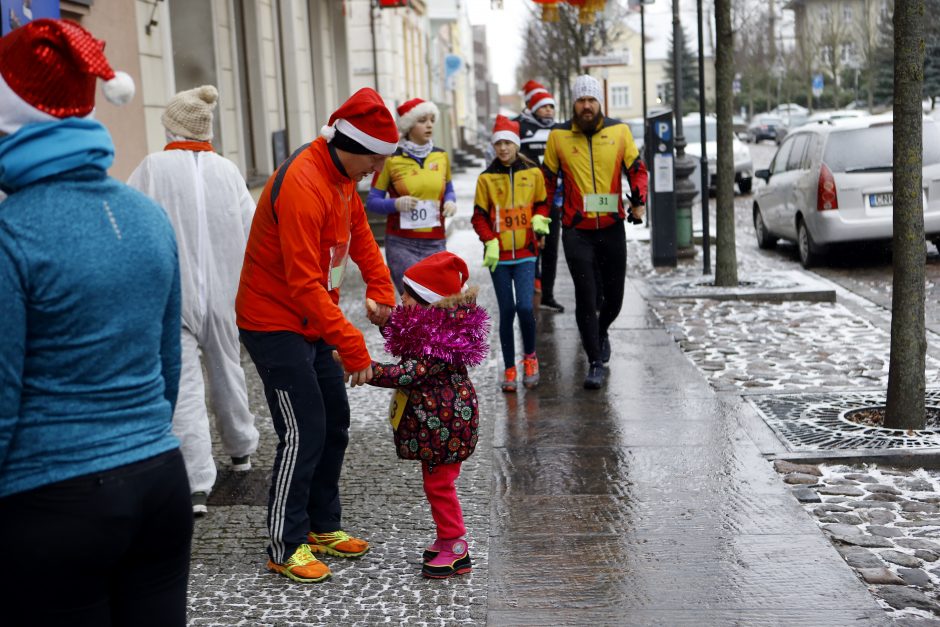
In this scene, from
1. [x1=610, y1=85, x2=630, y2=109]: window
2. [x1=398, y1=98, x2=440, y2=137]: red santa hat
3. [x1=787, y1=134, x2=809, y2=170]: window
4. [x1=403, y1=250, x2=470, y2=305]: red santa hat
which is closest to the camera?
[x1=403, y1=250, x2=470, y2=305]: red santa hat

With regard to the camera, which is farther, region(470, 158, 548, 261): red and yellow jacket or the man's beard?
region(470, 158, 548, 261): red and yellow jacket

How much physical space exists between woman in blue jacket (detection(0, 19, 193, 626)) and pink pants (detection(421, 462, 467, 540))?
1.96 metres

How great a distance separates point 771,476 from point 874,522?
27.2 inches

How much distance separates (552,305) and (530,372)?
3088mm

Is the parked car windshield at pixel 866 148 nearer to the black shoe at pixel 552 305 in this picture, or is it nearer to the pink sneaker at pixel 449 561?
the black shoe at pixel 552 305

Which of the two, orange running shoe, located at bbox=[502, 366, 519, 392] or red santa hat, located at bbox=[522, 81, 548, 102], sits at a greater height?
red santa hat, located at bbox=[522, 81, 548, 102]

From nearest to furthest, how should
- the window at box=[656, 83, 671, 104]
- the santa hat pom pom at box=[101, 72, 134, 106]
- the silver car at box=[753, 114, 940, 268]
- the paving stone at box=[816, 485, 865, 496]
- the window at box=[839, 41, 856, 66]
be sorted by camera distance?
1. the santa hat pom pom at box=[101, 72, 134, 106]
2. the paving stone at box=[816, 485, 865, 496]
3. the silver car at box=[753, 114, 940, 268]
4. the window at box=[656, 83, 671, 104]
5. the window at box=[839, 41, 856, 66]

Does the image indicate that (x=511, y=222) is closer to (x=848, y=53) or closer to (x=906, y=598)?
(x=906, y=598)

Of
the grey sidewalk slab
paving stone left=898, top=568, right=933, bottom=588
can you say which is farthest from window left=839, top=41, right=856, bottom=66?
paving stone left=898, top=568, right=933, bottom=588

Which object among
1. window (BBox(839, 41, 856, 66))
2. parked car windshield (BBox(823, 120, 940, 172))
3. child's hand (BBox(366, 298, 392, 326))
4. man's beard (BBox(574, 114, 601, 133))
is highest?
window (BBox(839, 41, 856, 66))

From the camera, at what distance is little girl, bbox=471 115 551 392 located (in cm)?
755

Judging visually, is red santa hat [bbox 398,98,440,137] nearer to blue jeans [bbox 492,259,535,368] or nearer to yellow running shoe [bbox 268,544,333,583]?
blue jeans [bbox 492,259,535,368]

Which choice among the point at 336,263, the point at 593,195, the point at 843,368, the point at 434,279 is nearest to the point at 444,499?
the point at 434,279

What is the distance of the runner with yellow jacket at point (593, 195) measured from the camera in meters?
7.48
